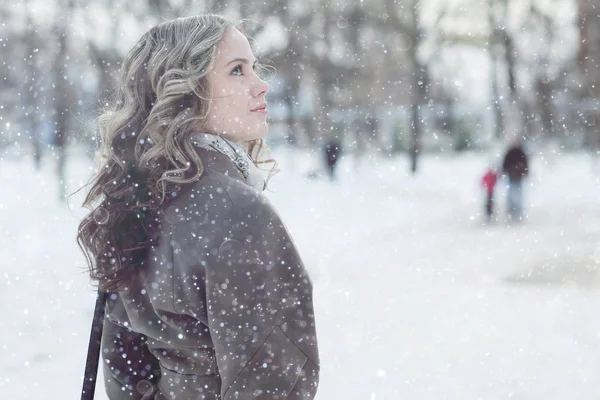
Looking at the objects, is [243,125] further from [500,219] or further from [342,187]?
[342,187]

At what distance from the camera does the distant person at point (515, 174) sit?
11.8 metres

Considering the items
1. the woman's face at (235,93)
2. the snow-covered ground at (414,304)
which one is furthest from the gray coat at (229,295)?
the snow-covered ground at (414,304)

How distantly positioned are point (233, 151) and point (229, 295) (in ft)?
1.10

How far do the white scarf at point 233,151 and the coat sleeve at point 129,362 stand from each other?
44 centimetres

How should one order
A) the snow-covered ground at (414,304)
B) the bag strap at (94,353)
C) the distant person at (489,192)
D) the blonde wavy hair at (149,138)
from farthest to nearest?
the distant person at (489,192)
the snow-covered ground at (414,304)
the bag strap at (94,353)
the blonde wavy hair at (149,138)

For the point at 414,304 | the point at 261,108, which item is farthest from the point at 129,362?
the point at 414,304

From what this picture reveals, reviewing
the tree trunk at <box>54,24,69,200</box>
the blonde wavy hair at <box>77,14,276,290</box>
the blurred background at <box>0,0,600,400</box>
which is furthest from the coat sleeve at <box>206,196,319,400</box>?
the tree trunk at <box>54,24,69,200</box>

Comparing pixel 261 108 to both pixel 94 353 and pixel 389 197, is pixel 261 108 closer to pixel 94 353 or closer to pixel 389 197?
pixel 94 353

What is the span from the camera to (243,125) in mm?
1405

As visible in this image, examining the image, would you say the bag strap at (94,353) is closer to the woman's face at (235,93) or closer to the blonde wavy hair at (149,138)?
the blonde wavy hair at (149,138)

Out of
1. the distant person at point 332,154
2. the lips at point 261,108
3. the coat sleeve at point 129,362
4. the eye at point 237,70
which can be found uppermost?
the eye at point 237,70

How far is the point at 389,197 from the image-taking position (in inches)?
700

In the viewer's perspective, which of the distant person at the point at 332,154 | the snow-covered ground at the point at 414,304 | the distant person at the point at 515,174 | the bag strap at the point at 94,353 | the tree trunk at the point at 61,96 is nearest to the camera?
the bag strap at the point at 94,353

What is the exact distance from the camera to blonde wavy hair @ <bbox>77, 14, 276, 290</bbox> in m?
1.28
